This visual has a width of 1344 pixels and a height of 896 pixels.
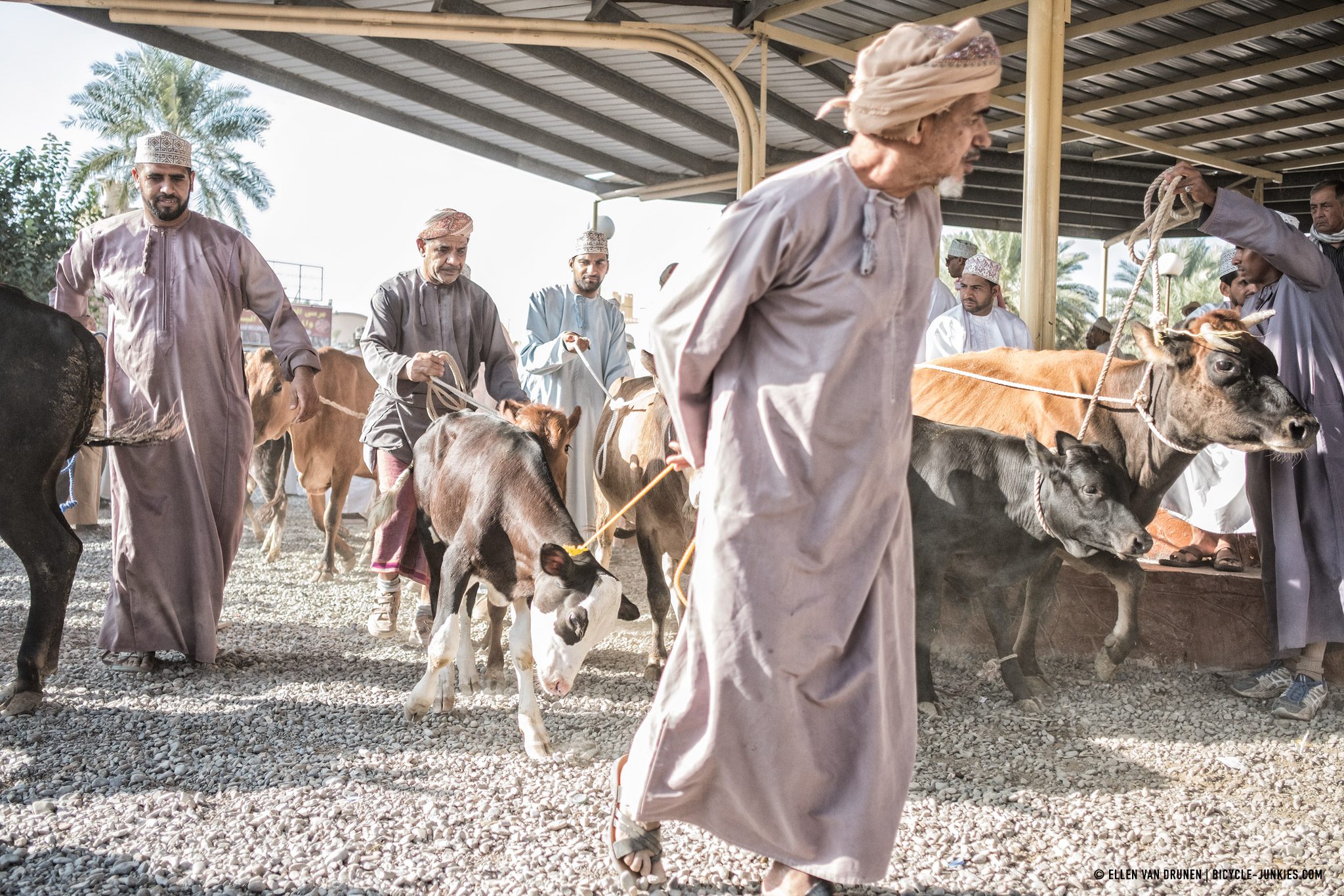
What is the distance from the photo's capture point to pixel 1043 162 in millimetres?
6516

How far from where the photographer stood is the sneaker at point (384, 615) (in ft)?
19.9

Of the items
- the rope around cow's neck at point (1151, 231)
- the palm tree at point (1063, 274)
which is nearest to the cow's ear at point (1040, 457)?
the rope around cow's neck at point (1151, 231)

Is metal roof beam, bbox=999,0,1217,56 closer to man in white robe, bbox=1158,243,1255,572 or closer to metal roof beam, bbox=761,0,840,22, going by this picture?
metal roof beam, bbox=761,0,840,22

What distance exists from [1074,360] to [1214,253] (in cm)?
4061

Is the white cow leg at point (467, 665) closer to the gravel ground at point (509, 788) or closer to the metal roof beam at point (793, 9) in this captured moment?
the gravel ground at point (509, 788)

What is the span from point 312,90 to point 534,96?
2.15 metres

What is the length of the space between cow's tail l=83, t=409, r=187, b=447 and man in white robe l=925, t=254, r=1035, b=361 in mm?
4644

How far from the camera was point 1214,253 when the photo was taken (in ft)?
133

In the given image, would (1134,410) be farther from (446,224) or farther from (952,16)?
(952,16)

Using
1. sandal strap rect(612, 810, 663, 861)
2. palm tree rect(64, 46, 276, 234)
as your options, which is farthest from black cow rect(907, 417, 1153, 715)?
palm tree rect(64, 46, 276, 234)

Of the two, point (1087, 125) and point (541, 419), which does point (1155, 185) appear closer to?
point (541, 419)

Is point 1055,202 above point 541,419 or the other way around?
above

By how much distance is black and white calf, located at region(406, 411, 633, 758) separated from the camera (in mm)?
3947

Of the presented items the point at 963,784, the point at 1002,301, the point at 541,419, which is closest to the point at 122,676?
the point at 541,419
